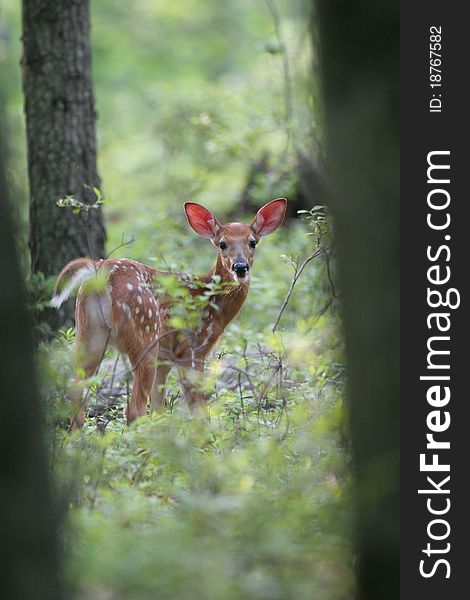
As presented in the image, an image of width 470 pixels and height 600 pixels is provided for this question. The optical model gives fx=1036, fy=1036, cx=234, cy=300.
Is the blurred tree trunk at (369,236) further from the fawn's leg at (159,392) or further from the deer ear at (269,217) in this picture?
the deer ear at (269,217)

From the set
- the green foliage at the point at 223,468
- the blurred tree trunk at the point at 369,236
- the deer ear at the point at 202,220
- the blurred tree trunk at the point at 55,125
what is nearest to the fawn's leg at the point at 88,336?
the green foliage at the point at 223,468

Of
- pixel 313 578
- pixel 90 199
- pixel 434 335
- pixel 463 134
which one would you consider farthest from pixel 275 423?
pixel 90 199

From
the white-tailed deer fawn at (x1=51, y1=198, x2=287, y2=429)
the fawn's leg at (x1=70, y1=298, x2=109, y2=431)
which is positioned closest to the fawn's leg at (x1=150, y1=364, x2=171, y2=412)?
the white-tailed deer fawn at (x1=51, y1=198, x2=287, y2=429)

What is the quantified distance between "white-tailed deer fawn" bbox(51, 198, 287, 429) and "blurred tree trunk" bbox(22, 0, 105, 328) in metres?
Result: 0.95

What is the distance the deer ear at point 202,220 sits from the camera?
22.3ft

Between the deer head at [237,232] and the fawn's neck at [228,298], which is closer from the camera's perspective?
the deer head at [237,232]

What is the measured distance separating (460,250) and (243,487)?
4.02 feet

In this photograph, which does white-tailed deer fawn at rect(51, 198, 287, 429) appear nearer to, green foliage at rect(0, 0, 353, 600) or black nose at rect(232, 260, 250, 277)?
black nose at rect(232, 260, 250, 277)

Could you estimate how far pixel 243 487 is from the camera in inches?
150

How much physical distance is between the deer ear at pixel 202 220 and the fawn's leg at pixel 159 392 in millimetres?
986

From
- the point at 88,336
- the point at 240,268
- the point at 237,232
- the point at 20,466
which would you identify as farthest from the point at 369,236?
the point at 237,232

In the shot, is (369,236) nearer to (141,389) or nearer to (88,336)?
(141,389)

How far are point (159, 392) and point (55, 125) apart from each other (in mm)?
2191

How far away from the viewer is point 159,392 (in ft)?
20.1
